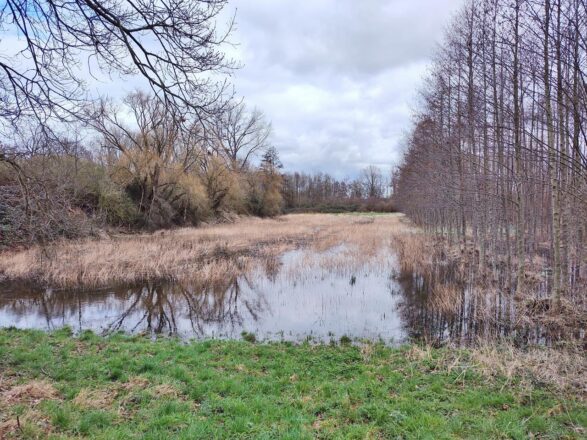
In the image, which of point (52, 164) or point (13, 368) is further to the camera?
point (52, 164)

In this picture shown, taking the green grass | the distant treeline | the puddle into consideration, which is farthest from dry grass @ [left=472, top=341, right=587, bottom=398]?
the distant treeline

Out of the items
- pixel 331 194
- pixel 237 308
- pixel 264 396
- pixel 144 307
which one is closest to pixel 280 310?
pixel 237 308

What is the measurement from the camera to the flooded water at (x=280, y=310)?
327 inches

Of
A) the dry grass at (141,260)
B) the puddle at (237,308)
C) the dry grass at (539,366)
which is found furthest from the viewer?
the dry grass at (141,260)

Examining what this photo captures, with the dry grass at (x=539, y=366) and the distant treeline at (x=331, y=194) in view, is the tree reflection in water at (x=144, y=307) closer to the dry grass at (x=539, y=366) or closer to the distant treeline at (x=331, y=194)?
the dry grass at (x=539, y=366)

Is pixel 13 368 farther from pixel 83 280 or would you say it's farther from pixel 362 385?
pixel 83 280

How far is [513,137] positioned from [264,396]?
26.9ft

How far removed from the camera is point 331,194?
82188mm

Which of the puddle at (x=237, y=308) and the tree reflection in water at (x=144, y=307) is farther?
the tree reflection in water at (x=144, y=307)

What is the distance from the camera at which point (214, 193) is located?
3947 cm

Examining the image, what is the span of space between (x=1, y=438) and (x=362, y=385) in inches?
154

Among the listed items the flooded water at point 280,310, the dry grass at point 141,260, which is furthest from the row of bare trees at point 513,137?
the dry grass at point 141,260

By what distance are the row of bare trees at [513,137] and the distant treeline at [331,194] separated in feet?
151

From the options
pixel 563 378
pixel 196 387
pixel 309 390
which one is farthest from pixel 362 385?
pixel 563 378
